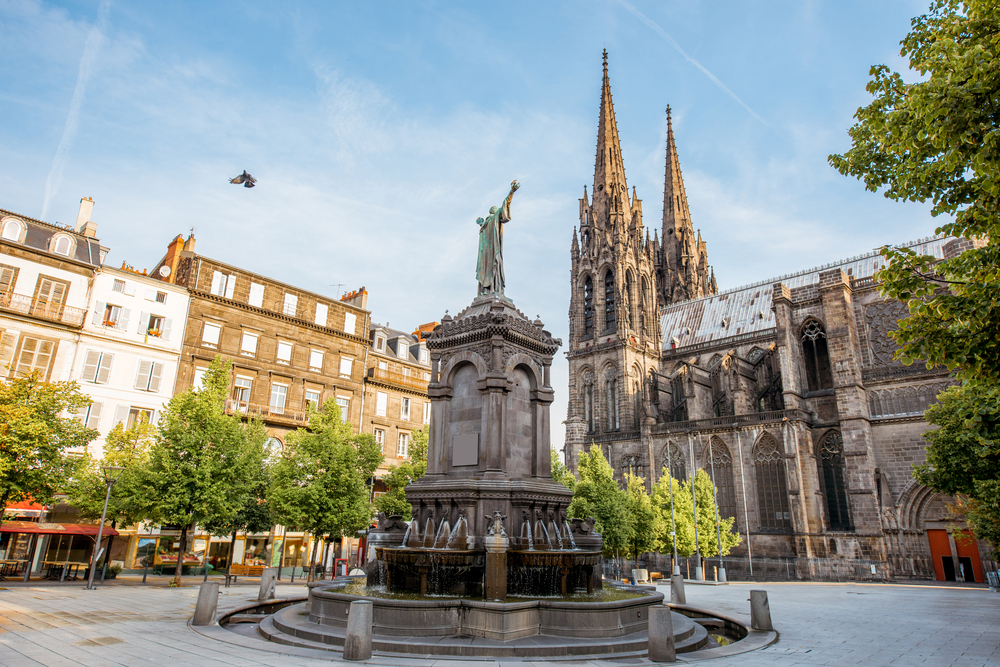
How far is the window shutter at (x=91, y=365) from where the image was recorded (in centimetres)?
2923

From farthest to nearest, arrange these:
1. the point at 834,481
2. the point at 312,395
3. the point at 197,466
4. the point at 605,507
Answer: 1. the point at 834,481
2. the point at 312,395
3. the point at 605,507
4. the point at 197,466

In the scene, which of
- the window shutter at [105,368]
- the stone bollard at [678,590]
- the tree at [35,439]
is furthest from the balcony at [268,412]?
the stone bollard at [678,590]

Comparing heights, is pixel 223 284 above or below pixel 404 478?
above

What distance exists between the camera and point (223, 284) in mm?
34750

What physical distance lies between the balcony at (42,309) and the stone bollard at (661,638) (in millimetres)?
30501

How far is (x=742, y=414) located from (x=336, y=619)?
4127cm

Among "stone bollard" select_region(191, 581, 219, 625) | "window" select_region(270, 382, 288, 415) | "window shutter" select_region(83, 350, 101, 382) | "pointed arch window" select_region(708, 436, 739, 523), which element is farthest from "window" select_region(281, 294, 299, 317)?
"pointed arch window" select_region(708, 436, 739, 523)

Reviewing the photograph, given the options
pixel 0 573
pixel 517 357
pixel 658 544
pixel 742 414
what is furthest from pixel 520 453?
pixel 742 414

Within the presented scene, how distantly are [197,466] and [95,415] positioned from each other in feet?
34.2

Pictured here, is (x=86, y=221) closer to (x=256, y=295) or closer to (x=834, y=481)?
(x=256, y=295)

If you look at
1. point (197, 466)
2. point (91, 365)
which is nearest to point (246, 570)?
point (197, 466)

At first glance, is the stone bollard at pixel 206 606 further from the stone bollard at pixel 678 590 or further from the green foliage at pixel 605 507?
the green foliage at pixel 605 507

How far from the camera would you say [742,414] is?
45938 millimetres

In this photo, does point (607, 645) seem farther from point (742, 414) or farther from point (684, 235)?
point (684, 235)
